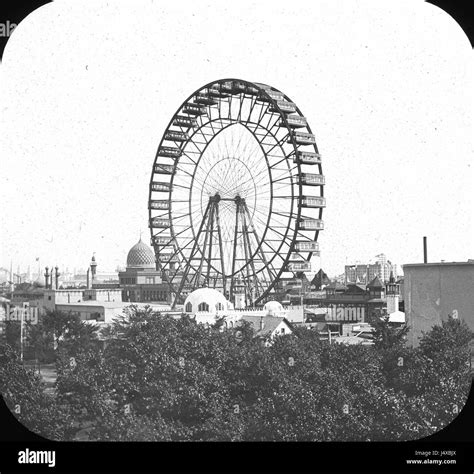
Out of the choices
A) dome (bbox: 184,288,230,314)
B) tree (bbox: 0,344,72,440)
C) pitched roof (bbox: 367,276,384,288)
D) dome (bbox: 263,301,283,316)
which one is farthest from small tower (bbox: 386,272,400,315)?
tree (bbox: 0,344,72,440)

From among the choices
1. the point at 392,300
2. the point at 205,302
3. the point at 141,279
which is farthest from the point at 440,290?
the point at 141,279

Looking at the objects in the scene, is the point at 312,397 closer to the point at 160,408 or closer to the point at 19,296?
the point at 160,408

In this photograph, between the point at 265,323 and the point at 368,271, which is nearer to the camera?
the point at 265,323

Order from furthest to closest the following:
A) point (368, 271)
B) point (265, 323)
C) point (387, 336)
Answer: point (368, 271) → point (265, 323) → point (387, 336)

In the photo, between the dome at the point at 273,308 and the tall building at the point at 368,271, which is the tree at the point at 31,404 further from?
the tall building at the point at 368,271

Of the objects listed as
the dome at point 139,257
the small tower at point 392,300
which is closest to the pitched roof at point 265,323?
the small tower at point 392,300

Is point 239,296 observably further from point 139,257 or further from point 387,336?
point 139,257

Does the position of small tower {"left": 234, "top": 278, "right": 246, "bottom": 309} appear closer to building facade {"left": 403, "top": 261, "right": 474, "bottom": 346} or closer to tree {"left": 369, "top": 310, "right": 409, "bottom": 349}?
tree {"left": 369, "top": 310, "right": 409, "bottom": 349}
